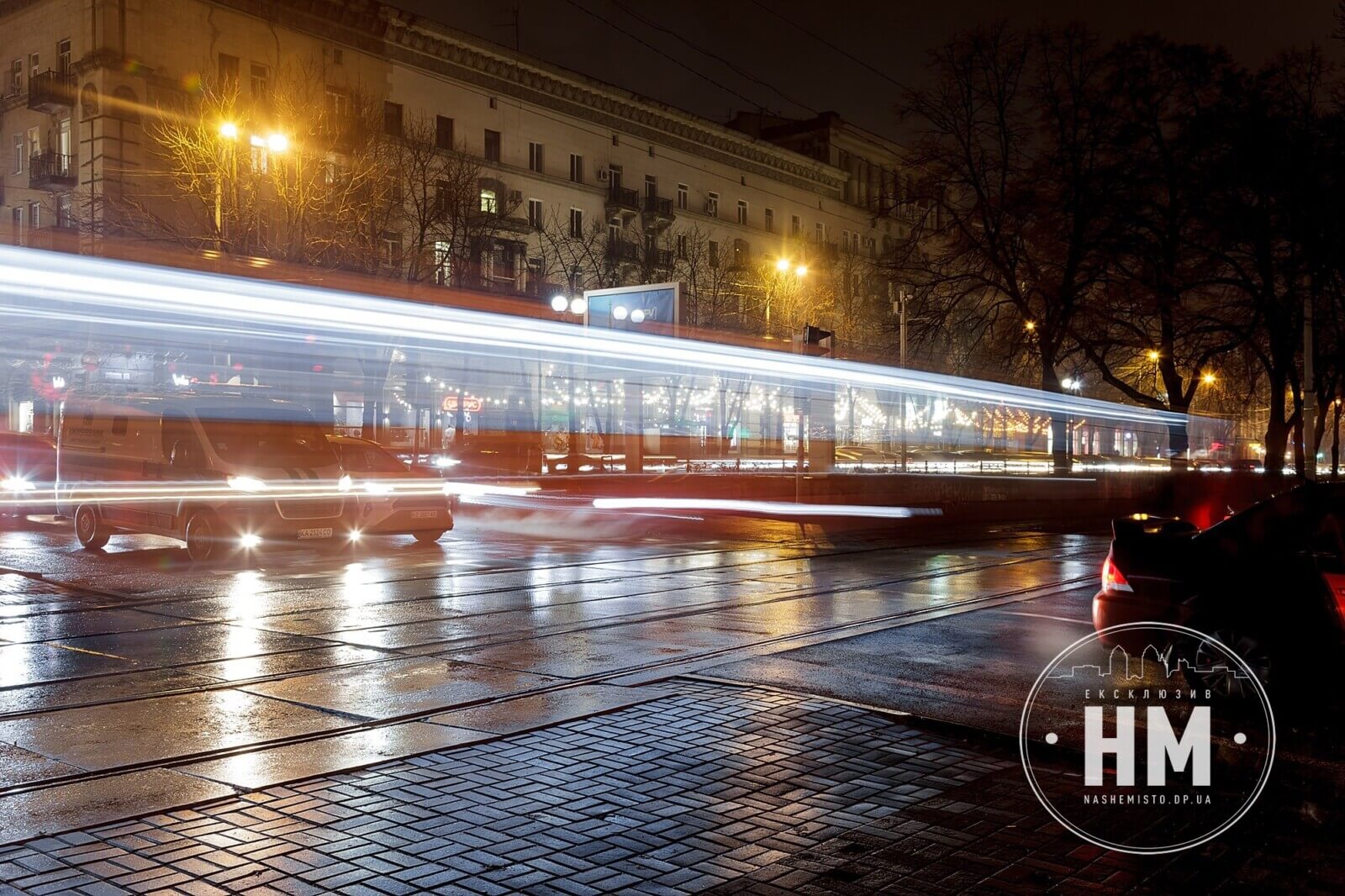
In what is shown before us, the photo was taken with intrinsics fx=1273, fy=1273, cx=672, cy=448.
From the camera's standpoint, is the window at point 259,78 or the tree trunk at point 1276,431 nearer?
the tree trunk at point 1276,431

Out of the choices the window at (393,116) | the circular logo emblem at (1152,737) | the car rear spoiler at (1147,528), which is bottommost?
the circular logo emblem at (1152,737)

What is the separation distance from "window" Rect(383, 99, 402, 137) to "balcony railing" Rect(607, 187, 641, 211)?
13326 millimetres

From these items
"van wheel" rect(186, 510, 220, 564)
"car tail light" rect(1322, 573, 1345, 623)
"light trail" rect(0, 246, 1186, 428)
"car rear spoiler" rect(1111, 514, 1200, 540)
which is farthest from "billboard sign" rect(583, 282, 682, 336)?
"car tail light" rect(1322, 573, 1345, 623)

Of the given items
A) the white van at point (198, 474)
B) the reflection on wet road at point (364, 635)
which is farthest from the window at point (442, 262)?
the reflection on wet road at point (364, 635)

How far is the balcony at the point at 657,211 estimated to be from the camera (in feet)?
205

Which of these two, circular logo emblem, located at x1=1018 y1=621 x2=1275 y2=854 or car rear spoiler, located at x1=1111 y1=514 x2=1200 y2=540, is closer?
circular logo emblem, located at x1=1018 y1=621 x2=1275 y2=854

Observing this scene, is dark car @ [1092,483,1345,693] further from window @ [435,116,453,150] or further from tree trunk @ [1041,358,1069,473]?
window @ [435,116,453,150]

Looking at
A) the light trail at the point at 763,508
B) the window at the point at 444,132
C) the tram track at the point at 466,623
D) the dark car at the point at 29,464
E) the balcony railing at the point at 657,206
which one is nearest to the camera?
the tram track at the point at 466,623

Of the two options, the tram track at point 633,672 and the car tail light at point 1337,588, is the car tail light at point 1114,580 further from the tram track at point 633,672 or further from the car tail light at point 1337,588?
the tram track at point 633,672

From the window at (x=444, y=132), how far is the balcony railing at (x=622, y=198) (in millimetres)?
10219

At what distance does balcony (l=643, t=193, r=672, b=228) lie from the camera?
62469 millimetres

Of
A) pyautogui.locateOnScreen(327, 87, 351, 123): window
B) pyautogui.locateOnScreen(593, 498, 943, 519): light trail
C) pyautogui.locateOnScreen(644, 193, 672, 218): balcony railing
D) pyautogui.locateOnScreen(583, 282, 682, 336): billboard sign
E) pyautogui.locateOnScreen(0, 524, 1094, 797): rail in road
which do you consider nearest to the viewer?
pyautogui.locateOnScreen(0, 524, 1094, 797): rail in road

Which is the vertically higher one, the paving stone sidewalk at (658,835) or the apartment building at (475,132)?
the apartment building at (475,132)

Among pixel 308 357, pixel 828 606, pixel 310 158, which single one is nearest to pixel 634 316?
pixel 308 357
